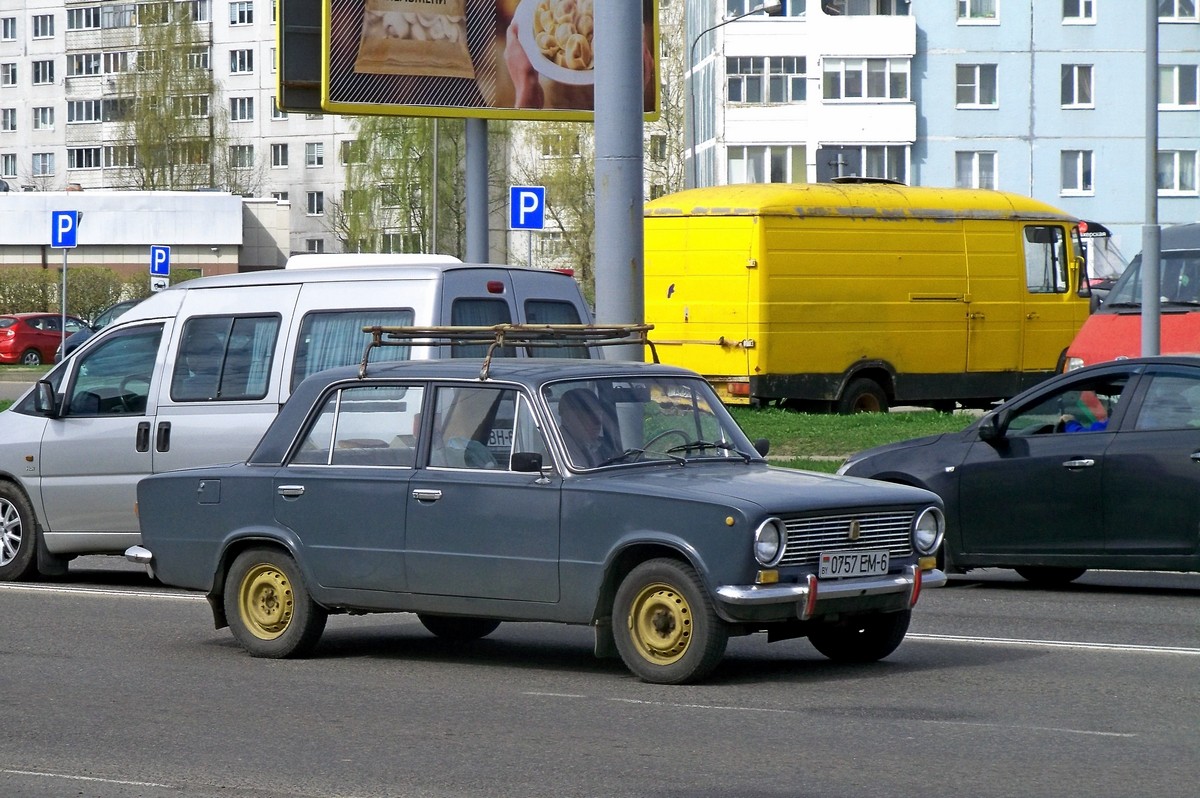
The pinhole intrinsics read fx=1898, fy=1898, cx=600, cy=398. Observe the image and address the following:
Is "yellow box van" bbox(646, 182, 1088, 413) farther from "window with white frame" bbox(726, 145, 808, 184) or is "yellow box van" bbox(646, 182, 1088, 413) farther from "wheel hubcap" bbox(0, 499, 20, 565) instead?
"window with white frame" bbox(726, 145, 808, 184)

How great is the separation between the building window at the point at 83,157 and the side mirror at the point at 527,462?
346ft

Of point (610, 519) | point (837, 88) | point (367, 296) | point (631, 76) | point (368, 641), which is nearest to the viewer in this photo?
point (610, 519)

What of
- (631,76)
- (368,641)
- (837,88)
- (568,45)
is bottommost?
(368,641)

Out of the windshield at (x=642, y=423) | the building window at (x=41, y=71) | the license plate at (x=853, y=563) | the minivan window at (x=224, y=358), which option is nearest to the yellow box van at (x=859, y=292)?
the minivan window at (x=224, y=358)

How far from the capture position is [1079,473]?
41.1ft

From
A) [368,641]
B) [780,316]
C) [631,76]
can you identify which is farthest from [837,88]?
[368,641]

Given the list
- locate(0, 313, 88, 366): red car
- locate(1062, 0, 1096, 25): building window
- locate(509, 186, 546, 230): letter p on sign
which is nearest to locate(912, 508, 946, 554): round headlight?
locate(509, 186, 546, 230): letter p on sign

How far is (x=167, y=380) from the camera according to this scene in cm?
1341

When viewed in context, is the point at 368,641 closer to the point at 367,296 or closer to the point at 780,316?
the point at 367,296

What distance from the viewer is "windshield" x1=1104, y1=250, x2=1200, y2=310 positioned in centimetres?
2111

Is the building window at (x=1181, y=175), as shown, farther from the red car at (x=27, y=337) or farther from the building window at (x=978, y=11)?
the red car at (x=27, y=337)

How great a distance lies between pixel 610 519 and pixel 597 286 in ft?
24.4

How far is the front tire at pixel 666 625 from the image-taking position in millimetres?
8562

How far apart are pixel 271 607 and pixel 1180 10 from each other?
68.4 metres
